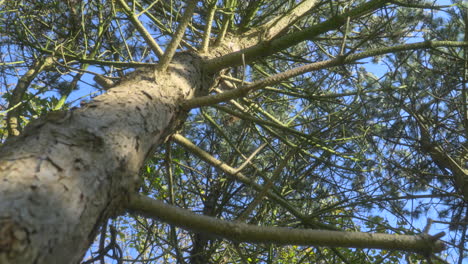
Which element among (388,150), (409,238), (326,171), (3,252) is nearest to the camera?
(3,252)

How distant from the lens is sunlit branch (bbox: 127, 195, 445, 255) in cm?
123

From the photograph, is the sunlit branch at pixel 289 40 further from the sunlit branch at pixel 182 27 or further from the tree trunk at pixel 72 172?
the tree trunk at pixel 72 172

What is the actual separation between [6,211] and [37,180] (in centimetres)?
12

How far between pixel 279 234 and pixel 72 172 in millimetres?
633

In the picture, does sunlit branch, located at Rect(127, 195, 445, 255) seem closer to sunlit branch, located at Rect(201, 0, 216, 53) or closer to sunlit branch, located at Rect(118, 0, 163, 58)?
sunlit branch, located at Rect(118, 0, 163, 58)

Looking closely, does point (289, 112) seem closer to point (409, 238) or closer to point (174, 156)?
point (174, 156)

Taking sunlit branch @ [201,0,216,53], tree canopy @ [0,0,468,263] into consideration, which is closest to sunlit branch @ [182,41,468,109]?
tree canopy @ [0,0,468,263]

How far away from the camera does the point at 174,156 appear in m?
3.43

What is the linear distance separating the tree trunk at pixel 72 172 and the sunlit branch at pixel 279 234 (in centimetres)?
11

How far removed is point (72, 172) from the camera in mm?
1026

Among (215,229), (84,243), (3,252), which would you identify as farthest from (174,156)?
Result: (3,252)

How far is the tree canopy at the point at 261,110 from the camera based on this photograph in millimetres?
1665

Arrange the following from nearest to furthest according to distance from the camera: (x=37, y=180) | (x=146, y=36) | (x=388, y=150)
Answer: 1. (x=37, y=180)
2. (x=146, y=36)
3. (x=388, y=150)

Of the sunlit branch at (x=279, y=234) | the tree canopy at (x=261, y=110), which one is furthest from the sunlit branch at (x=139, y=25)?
the sunlit branch at (x=279, y=234)
